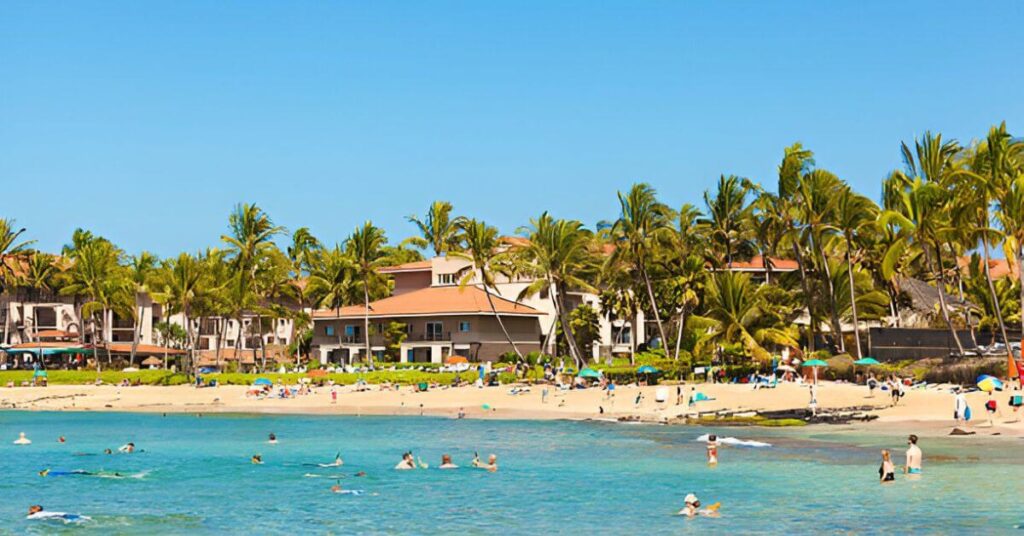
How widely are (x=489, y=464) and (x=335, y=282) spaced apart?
4767 centimetres

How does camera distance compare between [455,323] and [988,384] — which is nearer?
[988,384]

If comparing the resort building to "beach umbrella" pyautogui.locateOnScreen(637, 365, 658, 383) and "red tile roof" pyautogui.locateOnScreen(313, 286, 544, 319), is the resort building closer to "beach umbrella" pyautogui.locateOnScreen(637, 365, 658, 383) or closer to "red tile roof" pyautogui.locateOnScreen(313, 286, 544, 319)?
"red tile roof" pyautogui.locateOnScreen(313, 286, 544, 319)

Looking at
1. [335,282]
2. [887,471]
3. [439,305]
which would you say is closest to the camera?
[887,471]

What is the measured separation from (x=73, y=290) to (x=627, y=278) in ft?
141

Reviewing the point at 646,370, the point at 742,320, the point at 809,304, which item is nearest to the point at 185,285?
the point at 646,370

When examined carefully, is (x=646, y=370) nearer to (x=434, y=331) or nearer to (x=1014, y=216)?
(x=1014, y=216)

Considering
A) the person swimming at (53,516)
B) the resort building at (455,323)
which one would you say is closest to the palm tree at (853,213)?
the resort building at (455,323)

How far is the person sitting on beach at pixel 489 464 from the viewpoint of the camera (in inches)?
1271

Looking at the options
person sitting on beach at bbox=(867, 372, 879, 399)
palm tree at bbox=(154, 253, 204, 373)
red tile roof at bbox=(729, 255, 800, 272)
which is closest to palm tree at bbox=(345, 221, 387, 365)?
palm tree at bbox=(154, 253, 204, 373)

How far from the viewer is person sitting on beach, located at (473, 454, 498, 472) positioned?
3228 centimetres

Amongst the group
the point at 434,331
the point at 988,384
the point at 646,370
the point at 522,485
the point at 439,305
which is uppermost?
the point at 439,305

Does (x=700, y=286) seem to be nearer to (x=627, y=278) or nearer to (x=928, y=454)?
(x=627, y=278)

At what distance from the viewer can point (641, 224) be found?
64.9m

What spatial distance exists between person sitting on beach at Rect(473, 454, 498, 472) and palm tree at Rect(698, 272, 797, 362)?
2773cm
